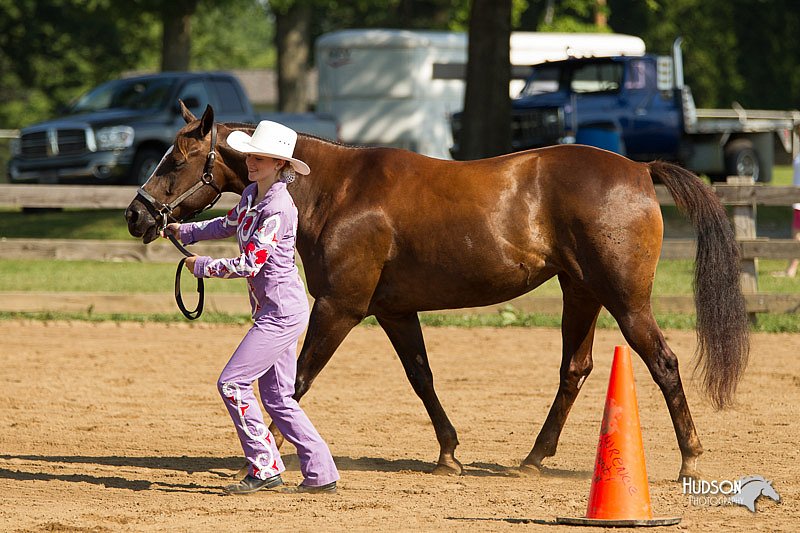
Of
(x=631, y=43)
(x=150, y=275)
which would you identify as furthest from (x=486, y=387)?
(x=631, y=43)

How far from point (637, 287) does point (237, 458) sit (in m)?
2.52

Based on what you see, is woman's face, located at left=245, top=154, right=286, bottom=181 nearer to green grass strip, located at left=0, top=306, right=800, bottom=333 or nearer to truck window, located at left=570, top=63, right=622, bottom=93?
green grass strip, located at left=0, top=306, right=800, bottom=333

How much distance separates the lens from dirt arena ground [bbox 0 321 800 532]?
17.4 ft

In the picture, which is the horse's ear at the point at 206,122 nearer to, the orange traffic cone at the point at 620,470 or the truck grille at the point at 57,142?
the orange traffic cone at the point at 620,470

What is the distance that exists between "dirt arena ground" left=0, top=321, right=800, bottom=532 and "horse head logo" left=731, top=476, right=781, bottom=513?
1.8 inches

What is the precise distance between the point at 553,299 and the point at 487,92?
7957 millimetres

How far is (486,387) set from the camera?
345 inches

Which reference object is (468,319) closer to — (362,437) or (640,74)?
(362,437)

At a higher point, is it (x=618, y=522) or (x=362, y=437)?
(x=618, y=522)

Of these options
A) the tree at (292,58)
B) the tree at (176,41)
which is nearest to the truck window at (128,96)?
the tree at (176,41)

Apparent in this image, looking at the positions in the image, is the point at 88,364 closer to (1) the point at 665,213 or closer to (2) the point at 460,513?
(2) the point at 460,513

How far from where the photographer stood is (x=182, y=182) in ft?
20.1

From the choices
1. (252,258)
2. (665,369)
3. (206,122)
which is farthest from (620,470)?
(206,122)

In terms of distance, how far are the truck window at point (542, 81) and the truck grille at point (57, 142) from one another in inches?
325
